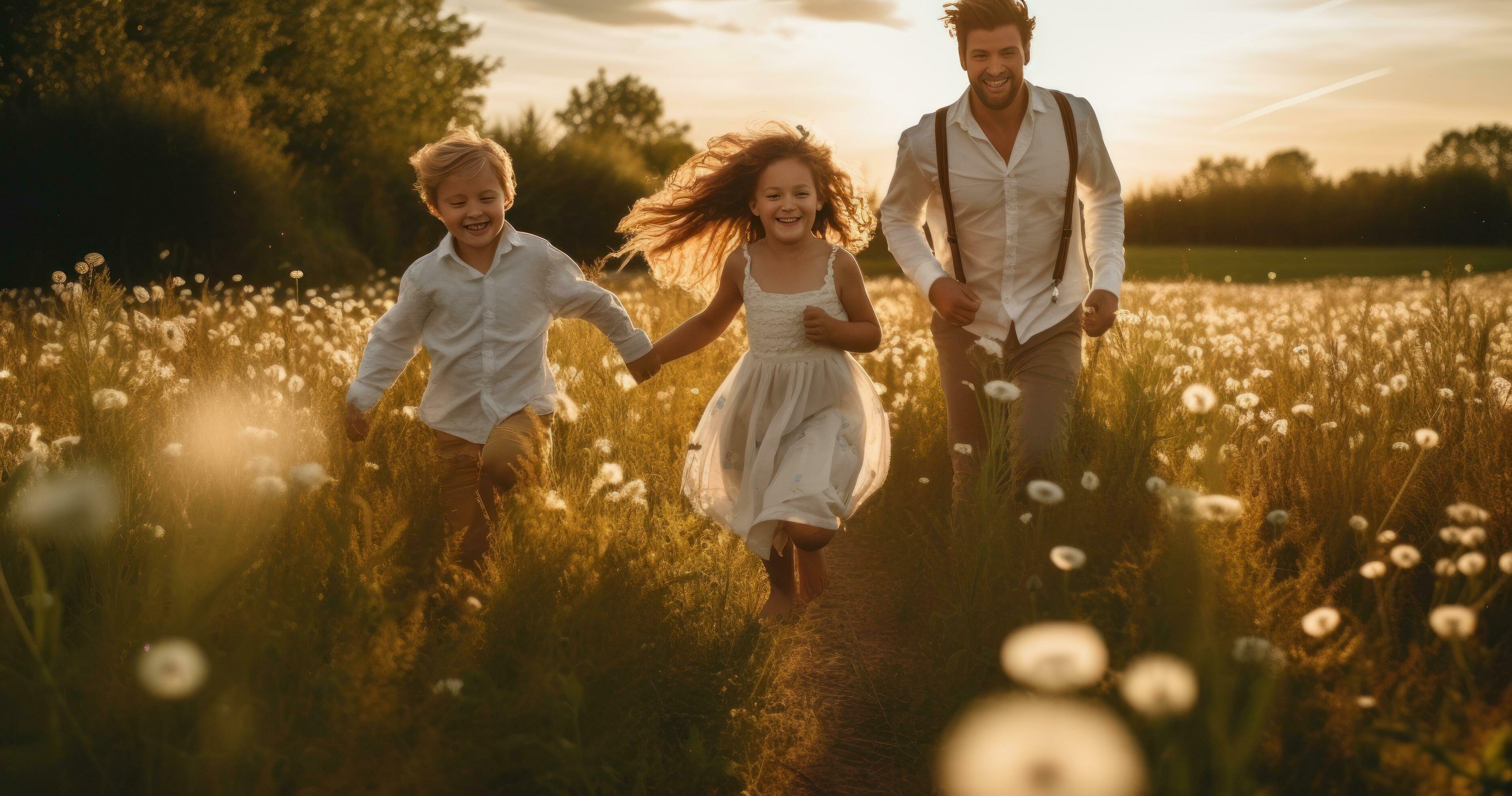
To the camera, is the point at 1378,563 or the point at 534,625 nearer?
the point at 1378,563

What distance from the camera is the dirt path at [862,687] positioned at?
10.2 feet

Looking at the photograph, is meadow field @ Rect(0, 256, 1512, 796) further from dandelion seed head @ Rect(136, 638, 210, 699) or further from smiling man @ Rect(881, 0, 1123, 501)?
smiling man @ Rect(881, 0, 1123, 501)

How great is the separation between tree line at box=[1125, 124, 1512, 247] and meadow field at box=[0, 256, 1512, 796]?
43621 millimetres

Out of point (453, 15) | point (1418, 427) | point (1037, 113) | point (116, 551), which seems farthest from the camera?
point (453, 15)

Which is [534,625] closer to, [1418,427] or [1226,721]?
[1226,721]

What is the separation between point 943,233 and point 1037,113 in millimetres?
641

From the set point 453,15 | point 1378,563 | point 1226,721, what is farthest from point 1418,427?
point 453,15

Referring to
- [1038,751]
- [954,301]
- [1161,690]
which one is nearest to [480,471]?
[954,301]

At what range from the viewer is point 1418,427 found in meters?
4.30

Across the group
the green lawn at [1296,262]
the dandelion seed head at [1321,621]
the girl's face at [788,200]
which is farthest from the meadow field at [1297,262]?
the dandelion seed head at [1321,621]

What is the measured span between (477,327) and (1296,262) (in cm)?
3880

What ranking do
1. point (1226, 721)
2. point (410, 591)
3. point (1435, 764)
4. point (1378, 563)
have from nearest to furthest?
point (1435, 764), point (1226, 721), point (1378, 563), point (410, 591)

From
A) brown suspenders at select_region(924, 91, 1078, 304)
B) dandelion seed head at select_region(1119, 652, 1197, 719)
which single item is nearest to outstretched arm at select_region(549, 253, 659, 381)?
brown suspenders at select_region(924, 91, 1078, 304)

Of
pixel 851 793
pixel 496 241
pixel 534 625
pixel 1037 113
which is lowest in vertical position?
pixel 851 793
